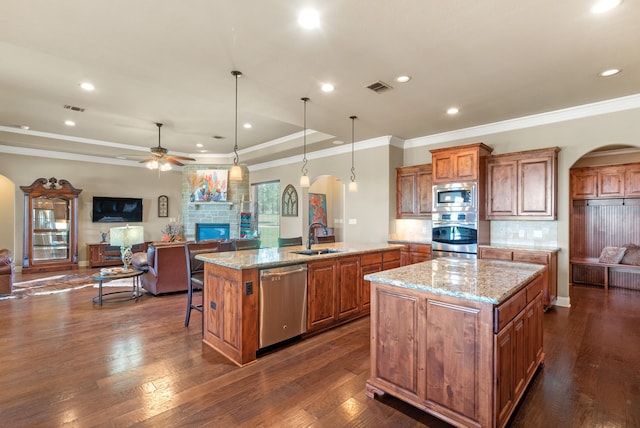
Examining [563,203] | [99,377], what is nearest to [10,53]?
[99,377]

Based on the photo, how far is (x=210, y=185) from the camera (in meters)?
9.18

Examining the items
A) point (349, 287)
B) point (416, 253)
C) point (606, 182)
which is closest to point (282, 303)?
point (349, 287)

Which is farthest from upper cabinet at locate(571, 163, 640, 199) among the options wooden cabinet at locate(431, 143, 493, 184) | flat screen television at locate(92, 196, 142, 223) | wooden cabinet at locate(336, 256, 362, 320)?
flat screen television at locate(92, 196, 142, 223)

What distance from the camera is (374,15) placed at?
2391 millimetres

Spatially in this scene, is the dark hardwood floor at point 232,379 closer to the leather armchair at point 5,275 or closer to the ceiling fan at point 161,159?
the leather armchair at point 5,275

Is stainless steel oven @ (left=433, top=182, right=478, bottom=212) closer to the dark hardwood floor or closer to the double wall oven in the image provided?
the double wall oven

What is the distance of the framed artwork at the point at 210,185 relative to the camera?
9.16m

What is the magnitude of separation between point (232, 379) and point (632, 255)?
6809 mm

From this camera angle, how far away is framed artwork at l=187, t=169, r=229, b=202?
30.0 ft

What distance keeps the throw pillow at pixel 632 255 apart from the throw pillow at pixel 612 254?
53mm

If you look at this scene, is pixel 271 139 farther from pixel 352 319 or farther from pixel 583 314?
pixel 583 314

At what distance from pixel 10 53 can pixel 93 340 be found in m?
3.11

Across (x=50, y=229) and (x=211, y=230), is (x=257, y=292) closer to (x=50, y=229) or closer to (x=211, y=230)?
(x=211, y=230)

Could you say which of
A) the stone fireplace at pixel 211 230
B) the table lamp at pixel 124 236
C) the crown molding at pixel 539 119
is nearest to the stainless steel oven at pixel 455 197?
the crown molding at pixel 539 119
